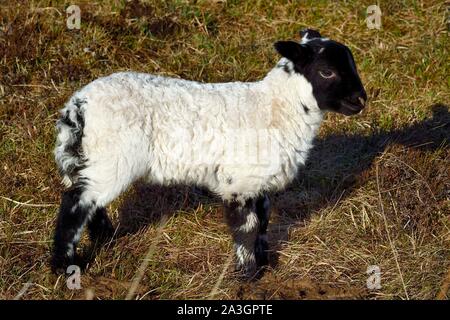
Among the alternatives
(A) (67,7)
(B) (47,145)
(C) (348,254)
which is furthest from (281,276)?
(A) (67,7)

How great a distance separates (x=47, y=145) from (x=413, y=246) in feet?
10.8

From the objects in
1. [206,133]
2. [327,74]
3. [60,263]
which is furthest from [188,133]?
[60,263]

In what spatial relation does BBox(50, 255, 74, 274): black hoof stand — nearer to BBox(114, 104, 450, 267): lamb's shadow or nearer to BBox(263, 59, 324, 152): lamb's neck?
BBox(114, 104, 450, 267): lamb's shadow

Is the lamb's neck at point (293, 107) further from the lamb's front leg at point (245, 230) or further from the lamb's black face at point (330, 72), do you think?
the lamb's front leg at point (245, 230)

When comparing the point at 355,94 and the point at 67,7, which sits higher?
the point at 355,94

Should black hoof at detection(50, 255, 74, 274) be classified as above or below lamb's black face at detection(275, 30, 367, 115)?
below

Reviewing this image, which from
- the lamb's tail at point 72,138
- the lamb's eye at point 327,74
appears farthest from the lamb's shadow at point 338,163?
the lamb's tail at point 72,138

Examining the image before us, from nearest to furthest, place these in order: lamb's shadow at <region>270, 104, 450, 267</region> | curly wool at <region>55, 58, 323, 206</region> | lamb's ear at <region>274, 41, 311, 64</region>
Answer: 1. curly wool at <region>55, 58, 323, 206</region>
2. lamb's ear at <region>274, 41, 311, 64</region>
3. lamb's shadow at <region>270, 104, 450, 267</region>

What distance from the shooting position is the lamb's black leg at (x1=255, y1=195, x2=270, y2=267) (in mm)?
5750

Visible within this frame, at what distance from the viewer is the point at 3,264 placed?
556 centimetres

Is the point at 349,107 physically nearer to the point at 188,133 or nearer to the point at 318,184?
the point at 188,133

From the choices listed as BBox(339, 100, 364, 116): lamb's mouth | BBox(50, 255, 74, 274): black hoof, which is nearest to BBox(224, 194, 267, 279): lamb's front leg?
BBox(339, 100, 364, 116): lamb's mouth

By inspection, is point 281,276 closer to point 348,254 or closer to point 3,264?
point 348,254

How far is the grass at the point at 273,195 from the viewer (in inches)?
219
